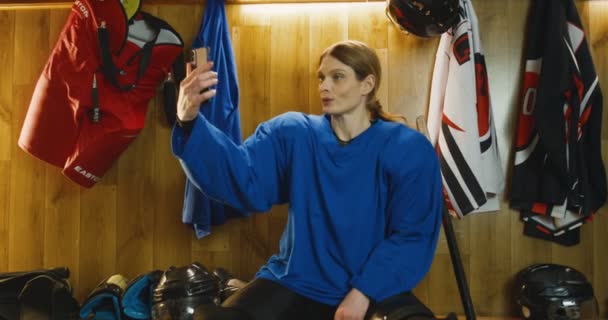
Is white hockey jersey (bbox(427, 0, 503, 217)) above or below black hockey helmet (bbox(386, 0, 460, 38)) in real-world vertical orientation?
below

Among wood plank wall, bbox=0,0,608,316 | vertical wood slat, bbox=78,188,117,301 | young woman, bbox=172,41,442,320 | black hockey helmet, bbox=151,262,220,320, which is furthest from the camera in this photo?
vertical wood slat, bbox=78,188,117,301

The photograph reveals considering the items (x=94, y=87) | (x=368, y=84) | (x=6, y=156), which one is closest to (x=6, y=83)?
(x=6, y=156)

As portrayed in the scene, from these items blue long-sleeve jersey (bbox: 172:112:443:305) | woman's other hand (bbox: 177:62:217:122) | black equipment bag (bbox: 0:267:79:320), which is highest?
woman's other hand (bbox: 177:62:217:122)

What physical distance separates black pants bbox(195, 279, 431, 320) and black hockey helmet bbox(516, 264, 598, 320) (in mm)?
936

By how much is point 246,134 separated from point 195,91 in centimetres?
122

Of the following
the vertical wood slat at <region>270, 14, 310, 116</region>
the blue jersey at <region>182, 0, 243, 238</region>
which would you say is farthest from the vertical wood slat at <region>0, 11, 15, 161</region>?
the vertical wood slat at <region>270, 14, 310, 116</region>

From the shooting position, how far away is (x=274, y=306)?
1510mm

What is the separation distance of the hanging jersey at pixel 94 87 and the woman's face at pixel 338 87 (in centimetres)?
102

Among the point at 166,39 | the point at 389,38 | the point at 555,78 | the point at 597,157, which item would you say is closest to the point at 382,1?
the point at 389,38

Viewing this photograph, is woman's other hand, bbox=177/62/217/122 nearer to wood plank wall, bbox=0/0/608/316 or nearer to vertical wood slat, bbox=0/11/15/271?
wood plank wall, bbox=0/0/608/316

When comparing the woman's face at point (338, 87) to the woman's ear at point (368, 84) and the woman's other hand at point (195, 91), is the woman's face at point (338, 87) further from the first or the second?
the woman's other hand at point (195, 91)

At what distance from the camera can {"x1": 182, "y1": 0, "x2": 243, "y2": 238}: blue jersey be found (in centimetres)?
241

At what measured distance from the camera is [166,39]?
247cm

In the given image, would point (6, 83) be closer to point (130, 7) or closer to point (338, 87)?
point (130, 7)
